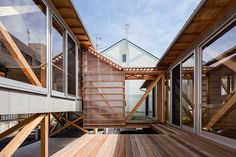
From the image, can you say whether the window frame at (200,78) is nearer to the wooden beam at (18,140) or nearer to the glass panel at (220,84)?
the glass panel at (220,84)

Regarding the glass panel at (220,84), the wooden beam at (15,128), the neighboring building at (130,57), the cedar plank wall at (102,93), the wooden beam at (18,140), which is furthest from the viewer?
the neighboring building at (130,57)

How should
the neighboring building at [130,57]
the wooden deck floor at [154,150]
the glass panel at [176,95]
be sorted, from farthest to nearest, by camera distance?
1. the neighboring building at [130,57]
2. the glass panel at [176,95]
3. the wooden deck floor at [154,150]

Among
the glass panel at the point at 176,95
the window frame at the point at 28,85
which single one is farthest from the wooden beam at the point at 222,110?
the window frame at the point at 28,85

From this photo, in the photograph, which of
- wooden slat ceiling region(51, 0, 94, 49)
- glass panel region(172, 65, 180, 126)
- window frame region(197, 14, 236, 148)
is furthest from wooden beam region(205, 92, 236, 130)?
wooden slat ceiling region(51, 0, 94, 49)

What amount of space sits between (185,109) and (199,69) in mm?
1520

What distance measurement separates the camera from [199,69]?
15.3 ft

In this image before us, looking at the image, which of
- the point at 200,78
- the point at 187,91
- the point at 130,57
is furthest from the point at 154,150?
the point at 130,57

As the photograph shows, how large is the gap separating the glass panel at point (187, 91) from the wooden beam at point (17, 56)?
388 cm

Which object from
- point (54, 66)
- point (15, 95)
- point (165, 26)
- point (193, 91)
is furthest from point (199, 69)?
point (165, 26)

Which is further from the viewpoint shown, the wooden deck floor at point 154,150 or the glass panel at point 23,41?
the wooden deck floor at point 154,150

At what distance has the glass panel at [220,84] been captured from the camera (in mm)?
3385

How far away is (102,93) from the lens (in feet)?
23.8

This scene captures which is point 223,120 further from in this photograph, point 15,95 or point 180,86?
point 15,95

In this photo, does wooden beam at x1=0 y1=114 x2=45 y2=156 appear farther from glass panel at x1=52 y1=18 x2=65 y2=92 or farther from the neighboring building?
the neighboring building
